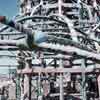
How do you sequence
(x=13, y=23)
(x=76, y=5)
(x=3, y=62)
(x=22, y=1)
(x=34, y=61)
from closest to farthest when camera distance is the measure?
(x=13, y=23), (x=34, y=61), (x=3, y=62), (x=76, y=5), (x=22, y=1)

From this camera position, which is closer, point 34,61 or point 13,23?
point 13,23

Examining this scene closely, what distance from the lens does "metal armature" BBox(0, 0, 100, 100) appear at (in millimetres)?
2773

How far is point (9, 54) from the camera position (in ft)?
60.5

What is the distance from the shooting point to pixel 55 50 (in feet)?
9.03

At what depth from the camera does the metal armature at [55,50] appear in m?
2.77

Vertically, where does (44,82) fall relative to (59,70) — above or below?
below

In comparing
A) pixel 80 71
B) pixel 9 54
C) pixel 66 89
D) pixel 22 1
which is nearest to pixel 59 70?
pixel 80 71

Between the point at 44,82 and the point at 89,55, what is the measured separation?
1871cm

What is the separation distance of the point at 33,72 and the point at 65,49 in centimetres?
1173

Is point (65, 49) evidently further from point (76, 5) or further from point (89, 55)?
point (76, 5)

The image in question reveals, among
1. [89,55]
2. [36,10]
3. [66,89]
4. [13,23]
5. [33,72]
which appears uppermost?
[36,10]

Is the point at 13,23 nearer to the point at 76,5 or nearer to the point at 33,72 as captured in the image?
the point at 33,72

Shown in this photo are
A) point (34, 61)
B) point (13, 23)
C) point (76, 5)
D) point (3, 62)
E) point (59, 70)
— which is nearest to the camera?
point (13, 23)

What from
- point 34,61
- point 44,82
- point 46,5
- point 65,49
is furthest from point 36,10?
point 65,49
